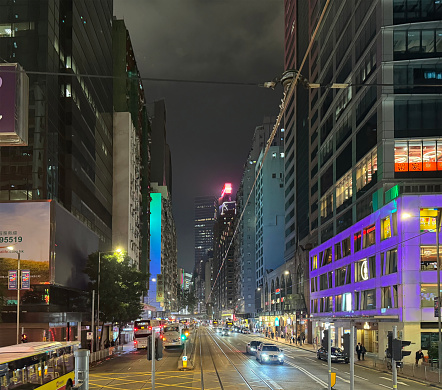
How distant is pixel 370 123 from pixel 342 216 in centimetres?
1686

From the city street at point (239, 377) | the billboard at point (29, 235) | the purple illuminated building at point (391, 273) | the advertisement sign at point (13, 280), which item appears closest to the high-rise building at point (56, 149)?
the billboard at point (29, 235)

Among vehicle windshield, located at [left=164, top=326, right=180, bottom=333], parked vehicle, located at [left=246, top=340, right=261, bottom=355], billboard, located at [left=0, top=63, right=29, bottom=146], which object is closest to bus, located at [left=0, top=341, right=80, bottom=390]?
billboard, located at [left=0, top=63, right=29, bottom=146]

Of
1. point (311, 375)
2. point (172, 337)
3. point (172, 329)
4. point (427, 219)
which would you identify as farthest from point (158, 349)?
point (172, 329)

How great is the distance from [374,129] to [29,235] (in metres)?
37.2

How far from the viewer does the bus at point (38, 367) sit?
771 inches

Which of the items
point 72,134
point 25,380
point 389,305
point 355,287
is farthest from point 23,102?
point 355,287

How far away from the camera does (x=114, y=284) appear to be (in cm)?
6912

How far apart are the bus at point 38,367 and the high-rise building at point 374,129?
113 feet

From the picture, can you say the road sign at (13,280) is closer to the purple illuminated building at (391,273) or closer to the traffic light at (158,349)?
the traffic light at (158,349)

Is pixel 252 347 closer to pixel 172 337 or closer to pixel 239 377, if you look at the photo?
pixel 172 337

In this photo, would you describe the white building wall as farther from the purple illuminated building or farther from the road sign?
the road sign

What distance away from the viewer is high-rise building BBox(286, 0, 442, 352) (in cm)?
5869

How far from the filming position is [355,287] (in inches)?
2699

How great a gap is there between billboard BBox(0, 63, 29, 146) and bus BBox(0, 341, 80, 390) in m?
7.47
